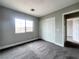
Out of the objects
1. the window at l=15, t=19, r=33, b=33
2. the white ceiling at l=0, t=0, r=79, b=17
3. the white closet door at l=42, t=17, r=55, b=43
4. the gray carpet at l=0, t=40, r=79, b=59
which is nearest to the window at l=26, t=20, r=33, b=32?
the window at l=15, t=19, r=33, b=33

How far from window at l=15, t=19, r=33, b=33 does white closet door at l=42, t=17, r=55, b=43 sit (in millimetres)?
1258

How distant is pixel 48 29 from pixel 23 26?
216 cm

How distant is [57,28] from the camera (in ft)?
11.9

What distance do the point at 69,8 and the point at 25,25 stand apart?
3.37 metres

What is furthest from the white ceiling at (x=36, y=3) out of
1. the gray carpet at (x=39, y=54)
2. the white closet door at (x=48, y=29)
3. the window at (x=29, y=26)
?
the gray carpet at (x=39, y=54)

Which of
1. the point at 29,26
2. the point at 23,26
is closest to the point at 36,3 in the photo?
the point at 23,26

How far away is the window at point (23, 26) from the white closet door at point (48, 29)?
1258 mm

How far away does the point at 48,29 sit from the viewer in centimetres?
443

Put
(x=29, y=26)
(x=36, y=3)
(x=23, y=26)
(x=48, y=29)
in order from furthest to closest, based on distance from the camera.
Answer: (x=29, y=26) → (x=48, y=29) → (x=23, y=26) → (x=36, y=3)

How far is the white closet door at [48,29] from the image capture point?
402cm

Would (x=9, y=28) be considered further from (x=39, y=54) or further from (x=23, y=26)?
(x=39, y=54)

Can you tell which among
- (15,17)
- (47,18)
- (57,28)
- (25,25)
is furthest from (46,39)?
(15,17)

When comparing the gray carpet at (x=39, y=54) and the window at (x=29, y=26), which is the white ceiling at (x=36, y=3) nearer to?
the window at (x=29, y=26)

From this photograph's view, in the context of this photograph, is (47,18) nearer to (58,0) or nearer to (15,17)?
(58,0)
